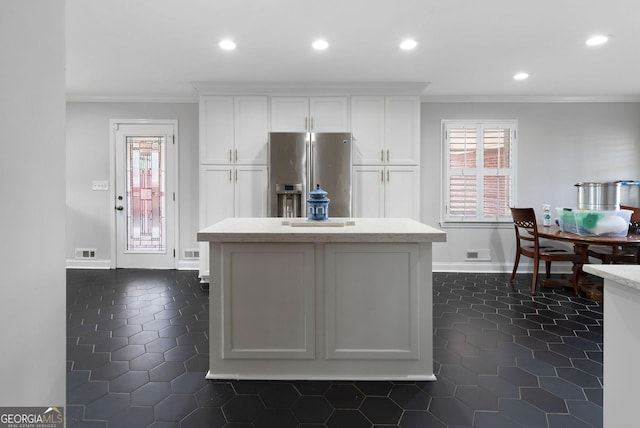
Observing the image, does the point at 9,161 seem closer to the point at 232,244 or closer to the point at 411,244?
the point at 232,244

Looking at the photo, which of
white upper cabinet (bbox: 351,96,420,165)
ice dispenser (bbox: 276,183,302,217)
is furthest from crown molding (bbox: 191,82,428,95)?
ice dispenser (bbox: 276,183,302,217)

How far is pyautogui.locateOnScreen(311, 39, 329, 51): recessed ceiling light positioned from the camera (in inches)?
125

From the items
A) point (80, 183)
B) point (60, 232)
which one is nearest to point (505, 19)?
point (60, 232)

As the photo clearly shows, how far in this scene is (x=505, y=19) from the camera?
276 cm

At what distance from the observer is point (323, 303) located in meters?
2.12

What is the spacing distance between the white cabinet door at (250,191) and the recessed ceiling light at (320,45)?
162 centimetres

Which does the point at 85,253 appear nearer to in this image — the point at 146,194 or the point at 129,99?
the point at 146,194

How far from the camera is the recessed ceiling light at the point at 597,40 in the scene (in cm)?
304

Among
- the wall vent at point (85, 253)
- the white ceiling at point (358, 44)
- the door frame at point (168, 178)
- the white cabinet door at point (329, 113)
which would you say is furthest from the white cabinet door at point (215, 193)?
the wall vent at point (85, 253)

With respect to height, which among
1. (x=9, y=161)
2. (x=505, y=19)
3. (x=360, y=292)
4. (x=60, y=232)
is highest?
(x=505, y=19)

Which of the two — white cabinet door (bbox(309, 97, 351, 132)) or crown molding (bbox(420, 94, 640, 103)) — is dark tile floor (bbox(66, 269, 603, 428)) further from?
crown molding (bbox(420, 94, 640, 103))

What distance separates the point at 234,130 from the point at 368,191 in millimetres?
1819

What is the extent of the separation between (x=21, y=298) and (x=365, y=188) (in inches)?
147

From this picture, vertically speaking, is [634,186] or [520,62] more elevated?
[520,62]
